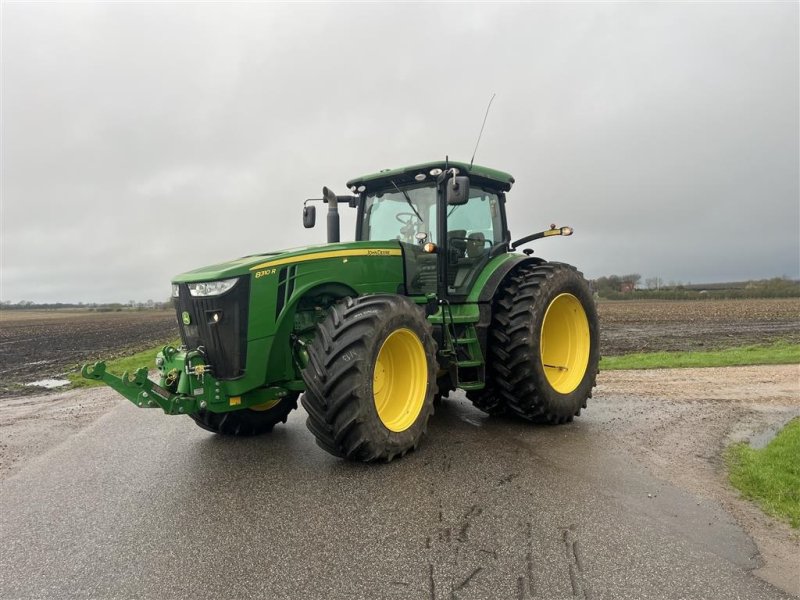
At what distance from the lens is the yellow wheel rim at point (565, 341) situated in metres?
6.41

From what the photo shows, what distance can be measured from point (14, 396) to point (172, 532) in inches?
303

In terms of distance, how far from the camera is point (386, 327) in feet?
14.4

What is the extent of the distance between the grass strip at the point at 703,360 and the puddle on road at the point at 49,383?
10549mm

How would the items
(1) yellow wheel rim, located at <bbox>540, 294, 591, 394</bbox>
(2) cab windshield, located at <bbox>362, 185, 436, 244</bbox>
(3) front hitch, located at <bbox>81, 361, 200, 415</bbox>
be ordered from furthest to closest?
(1) yellow wheel rim, located at <bbox>540, 294, 591, 394</bbox>
(2) cab windshield, located at <bbox>362, 185, 436, 244</bbox>
(3) front hitch, located at <bbox>81, 361, 200, 415</bbox>

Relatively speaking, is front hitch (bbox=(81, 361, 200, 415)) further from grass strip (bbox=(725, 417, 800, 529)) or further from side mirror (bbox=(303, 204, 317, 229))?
grass strip (bbox=(725, 417, 800, 529))

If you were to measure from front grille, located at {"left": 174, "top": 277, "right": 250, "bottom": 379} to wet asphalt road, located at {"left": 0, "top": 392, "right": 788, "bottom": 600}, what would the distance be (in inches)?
35.0

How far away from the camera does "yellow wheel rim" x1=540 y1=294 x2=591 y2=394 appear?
6414mm

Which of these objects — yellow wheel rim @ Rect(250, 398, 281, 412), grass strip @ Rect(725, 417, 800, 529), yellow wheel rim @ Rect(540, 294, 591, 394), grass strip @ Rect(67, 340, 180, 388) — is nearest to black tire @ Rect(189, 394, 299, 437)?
yellow wheel rim @ Rect(250, 398, 281, 412)

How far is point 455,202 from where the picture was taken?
16.6ft

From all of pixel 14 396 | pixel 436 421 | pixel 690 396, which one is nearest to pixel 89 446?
pixel 436 421

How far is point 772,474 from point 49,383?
1184 centimetres

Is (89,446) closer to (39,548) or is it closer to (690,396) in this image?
(39,548)

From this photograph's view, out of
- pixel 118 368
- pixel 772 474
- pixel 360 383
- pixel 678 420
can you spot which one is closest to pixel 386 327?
pixel 360 383

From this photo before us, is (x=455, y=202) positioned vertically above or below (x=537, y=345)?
above
